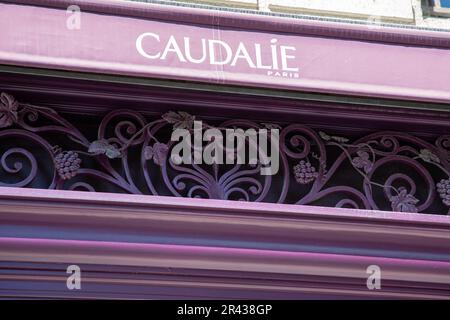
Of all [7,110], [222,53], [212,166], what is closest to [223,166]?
[212,166]

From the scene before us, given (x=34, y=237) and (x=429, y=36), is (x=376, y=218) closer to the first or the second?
(x=429, y=36)

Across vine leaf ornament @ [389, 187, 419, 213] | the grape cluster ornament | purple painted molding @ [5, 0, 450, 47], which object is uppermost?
purple painted molding @ [5, 0, 450, 47]

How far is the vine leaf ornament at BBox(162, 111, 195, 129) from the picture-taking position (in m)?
3.52

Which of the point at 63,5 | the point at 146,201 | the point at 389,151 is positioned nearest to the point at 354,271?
the point at 389,151

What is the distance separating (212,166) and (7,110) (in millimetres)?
905

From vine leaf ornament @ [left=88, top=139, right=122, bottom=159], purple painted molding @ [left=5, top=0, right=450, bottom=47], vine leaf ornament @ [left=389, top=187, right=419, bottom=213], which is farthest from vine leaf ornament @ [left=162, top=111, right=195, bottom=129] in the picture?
vine leaf ornament @ [left=389, top=187, right=419, bottom=213]

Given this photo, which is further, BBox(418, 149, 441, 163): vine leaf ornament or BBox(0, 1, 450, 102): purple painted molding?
BBox(418, 149, 441, 163): vine leaf ornament

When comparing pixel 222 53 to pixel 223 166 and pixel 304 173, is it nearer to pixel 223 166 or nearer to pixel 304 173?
pixel 223 166

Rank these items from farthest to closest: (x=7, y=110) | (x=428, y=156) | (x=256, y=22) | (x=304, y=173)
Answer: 1. (x=428, y=156)
2. (x=304, y=173)
3. (x=256, y=22)
4. (x=7, y=110)

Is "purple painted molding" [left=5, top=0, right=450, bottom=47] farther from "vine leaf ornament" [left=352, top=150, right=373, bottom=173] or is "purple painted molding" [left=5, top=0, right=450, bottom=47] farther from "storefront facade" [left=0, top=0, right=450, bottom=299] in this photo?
"vine leaf ornament" [left=352, top=150, right=373, bottom=173]

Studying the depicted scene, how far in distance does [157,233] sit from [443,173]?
1.42m

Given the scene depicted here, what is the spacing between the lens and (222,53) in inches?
134

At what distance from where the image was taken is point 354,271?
131 inches
